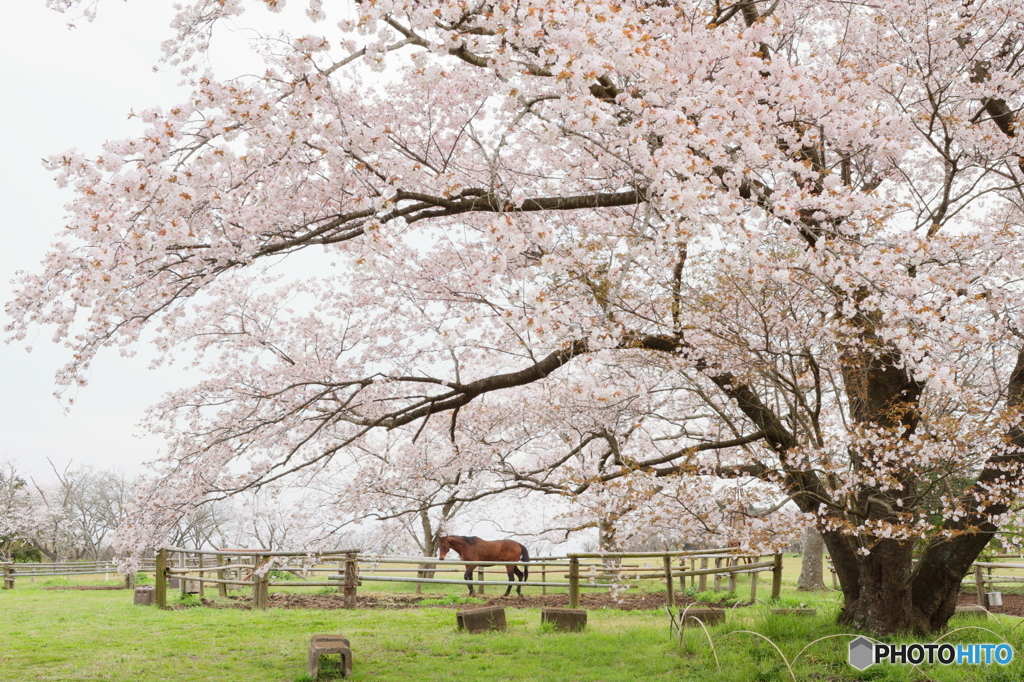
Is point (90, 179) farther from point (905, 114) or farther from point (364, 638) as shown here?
point (905, 114)

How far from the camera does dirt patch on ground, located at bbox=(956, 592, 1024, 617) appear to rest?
10383 mm

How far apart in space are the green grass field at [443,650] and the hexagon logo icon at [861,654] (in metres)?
0.10

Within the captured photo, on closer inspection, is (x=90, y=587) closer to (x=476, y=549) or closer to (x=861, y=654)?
(x=476, y=549)

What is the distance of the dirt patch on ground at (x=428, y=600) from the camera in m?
11.4

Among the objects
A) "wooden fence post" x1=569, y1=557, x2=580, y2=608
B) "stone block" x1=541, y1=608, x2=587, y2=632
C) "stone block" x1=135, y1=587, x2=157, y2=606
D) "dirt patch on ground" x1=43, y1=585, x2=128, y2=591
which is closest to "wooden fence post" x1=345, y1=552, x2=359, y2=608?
"stone block" x1=135, y1=587, x2=157, y2=606

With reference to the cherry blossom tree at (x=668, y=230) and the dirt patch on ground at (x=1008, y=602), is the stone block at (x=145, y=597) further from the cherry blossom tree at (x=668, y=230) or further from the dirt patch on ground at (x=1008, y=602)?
the dirt patch on ground at (x=1008, y=602)

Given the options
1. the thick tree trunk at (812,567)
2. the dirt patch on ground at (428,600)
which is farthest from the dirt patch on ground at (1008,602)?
the dirt patch on ground at (428,600)

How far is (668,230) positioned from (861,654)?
4122 mm

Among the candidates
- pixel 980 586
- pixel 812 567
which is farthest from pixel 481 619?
pixel 812 567

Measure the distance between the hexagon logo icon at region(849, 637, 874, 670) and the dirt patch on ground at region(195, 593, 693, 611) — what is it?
525 cm

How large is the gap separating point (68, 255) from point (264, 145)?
1804 mm

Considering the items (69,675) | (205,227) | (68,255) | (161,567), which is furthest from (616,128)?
(161,567)

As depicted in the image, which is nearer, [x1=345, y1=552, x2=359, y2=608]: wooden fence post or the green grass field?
the green grass field

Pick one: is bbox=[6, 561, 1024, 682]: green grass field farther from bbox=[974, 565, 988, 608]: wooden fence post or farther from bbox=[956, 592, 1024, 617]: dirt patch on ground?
bbox=[956, 592, 1024, 617]: dirt patch on ground
